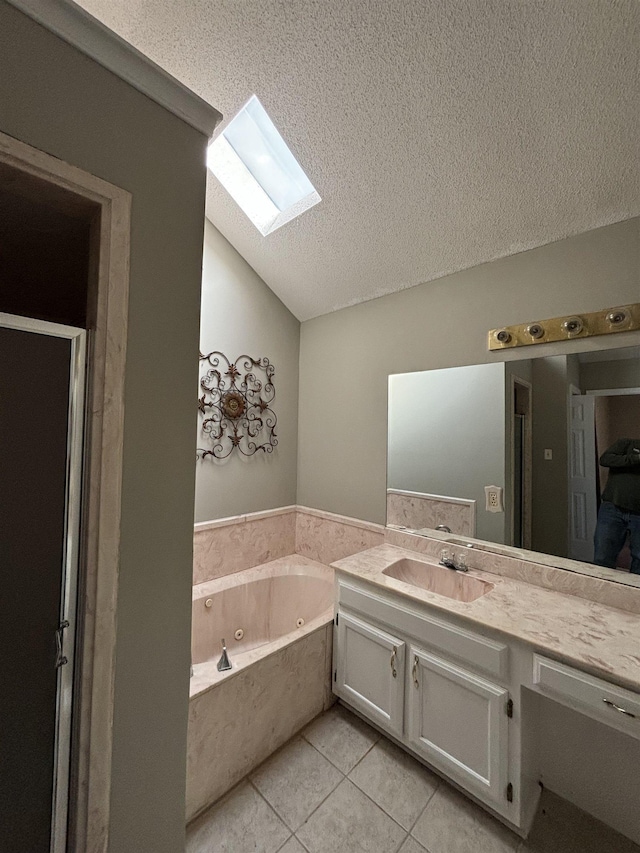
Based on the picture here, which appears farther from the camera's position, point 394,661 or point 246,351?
point 246,351

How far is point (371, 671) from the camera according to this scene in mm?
1729

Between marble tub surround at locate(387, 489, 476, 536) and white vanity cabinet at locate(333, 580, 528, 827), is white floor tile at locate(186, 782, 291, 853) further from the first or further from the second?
marble tub surround at locate(387, 489, 476, 536)

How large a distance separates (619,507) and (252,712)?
72.7 inches

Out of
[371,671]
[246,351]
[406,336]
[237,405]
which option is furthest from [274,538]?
[406,336]

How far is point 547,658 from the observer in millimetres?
1195

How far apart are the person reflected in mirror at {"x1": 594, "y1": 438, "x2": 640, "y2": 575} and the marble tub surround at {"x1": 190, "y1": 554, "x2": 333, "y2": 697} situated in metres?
1.37

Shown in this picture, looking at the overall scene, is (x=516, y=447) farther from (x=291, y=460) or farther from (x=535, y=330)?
(x=291, y=460)

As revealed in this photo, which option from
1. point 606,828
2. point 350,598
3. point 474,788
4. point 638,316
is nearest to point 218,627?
point 350,598

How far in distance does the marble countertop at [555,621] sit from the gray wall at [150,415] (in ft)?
3.50

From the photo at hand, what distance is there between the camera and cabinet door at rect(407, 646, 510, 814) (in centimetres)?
131

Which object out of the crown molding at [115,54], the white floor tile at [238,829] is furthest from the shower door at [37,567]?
the white floor tile at [238,829]

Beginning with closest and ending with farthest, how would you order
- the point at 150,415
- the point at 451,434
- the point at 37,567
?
the point at 37,567
the point at 150,415
the point at 451,434

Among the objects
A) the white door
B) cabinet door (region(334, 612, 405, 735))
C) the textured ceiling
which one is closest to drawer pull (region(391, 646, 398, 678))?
→ cabinet door (region(334, 612, 405, 735))

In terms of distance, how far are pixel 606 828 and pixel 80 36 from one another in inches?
116
